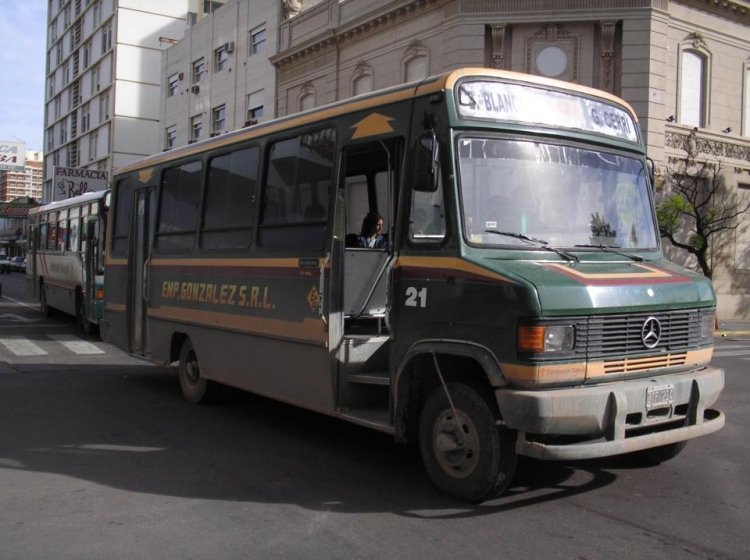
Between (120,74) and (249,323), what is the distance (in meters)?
49.2

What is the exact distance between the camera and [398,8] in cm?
2341

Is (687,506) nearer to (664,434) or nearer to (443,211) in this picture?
(664,434)

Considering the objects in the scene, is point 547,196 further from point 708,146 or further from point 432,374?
point 708,146

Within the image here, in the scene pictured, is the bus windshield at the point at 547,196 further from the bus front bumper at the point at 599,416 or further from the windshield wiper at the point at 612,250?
the bus front bumper at the point at 599,416

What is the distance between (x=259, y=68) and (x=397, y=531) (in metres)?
29.7

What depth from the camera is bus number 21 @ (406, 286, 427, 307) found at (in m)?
5.24

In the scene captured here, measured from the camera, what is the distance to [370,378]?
590cm

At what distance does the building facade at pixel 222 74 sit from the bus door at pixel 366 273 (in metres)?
24.1

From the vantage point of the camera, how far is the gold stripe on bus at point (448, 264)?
4.75m

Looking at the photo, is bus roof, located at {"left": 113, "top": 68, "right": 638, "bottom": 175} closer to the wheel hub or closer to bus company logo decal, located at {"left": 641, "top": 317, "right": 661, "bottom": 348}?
bus company logo decal, located at {"left": 641, "top": 317, "right": 661, "bottom": 348}

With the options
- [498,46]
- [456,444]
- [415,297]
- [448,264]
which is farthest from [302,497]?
[498,46]

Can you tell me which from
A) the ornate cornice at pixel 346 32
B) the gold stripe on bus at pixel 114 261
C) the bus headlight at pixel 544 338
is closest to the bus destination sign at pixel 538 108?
the bus headlight at pixel 544 338

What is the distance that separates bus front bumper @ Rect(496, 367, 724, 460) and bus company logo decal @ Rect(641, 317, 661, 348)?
0.82ft

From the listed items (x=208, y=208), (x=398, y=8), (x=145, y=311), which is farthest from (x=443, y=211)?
(x=398, y=8)
